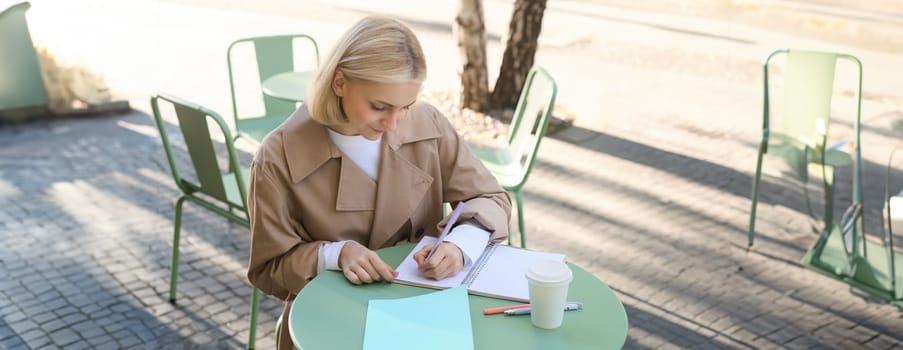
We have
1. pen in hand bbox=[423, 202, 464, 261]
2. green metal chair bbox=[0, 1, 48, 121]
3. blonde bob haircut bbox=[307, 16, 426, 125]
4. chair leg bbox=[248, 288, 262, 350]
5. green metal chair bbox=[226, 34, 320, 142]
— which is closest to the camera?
blonde bob haircut bbox=[307, 16, 426, 125]

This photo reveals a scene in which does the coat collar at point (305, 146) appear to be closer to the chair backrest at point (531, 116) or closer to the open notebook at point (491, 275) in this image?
the open notebook at point (491, 275)

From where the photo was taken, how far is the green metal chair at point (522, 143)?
391cm

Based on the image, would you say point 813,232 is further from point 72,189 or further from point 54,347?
point 72,189

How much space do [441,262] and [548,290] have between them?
1.23 ft

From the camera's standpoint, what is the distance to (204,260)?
4500mm

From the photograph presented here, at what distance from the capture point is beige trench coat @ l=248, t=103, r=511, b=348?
220cm

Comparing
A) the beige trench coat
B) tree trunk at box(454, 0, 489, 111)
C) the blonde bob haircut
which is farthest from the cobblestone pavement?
the blonde bob haircut

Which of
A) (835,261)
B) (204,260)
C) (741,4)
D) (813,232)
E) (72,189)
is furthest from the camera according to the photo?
(741,4)

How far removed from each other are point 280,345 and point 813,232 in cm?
365

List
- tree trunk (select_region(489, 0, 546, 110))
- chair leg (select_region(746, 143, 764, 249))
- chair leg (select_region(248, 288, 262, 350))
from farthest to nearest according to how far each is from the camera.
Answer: tree trunk (select_region(489, 0, 546, 110))
chair leg (select_region(746, 143, 764, 249))
chair leg (select_region(248, 288, 262, 350))

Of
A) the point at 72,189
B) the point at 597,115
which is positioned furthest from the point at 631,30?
the point at 72,189

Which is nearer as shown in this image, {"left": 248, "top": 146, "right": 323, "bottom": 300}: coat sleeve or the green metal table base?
{"left": 248, "top": 146, "right": 323, "bottom": 300}: coat sleeve

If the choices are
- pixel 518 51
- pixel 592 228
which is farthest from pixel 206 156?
pixel 518 51

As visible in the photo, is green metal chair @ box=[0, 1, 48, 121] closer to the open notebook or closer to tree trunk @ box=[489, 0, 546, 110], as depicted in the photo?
tree trunk @ box=[489, 0, 546, 110]
